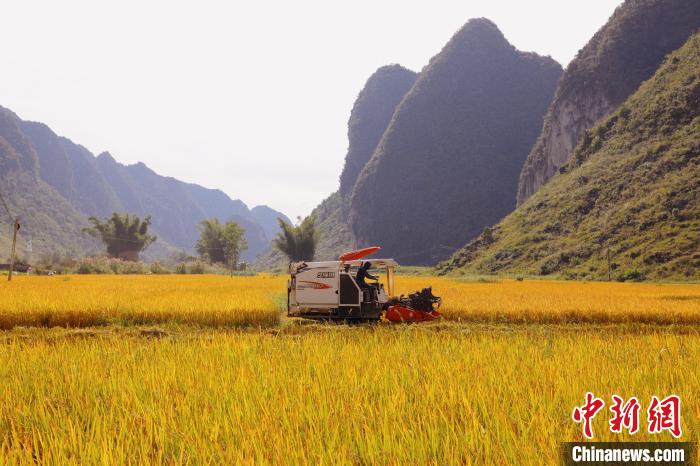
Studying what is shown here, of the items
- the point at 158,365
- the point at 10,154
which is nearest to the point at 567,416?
the point at 158,365

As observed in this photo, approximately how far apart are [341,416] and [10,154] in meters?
215

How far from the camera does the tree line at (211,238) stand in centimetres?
9469

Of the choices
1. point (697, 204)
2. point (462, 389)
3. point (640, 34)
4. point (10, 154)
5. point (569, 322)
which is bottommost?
point (569, 322)

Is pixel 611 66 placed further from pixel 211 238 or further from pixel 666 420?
pixel 666 420

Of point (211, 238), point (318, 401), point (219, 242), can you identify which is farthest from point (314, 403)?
point (211, 238)

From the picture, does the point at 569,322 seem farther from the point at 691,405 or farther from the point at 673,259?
the point at 673,259

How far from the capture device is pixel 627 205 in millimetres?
66938

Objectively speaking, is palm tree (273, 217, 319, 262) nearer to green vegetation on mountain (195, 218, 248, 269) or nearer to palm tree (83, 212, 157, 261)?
green vegetation on mountain (195, 218, 248, 269)

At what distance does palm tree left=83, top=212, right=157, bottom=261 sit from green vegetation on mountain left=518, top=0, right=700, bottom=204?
113 metres

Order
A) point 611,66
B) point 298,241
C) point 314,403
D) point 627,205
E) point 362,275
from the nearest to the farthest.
Answer: 1. point 314,403
2. point 362,275
3. point 627,205
4. point 298,241
5. point 611,66

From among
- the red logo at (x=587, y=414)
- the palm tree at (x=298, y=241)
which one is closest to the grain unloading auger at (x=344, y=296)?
the red logo at (x=587, y=414)

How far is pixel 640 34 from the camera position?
11150 cm

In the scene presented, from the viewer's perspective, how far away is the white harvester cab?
1431 centimetres

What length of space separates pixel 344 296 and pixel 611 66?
5171 inches
